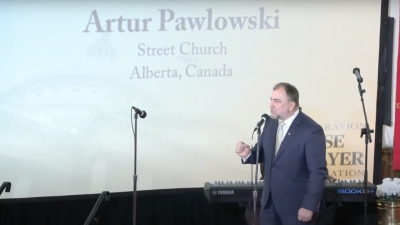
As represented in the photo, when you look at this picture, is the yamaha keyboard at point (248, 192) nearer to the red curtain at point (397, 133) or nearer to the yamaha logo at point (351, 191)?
the yamaha logo at point (351, 191)

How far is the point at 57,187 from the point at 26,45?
1210 mm

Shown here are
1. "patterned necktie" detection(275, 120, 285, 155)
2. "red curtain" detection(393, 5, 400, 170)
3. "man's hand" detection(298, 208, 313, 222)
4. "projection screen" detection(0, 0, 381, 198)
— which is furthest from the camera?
"red curtain" detection(393, 5, 400, 170)

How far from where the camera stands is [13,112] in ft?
16.4

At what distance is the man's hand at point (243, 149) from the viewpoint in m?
3.96

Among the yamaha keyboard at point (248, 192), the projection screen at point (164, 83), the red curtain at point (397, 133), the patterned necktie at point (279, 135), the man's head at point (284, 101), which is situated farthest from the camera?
the red curtain at point (397, 133)

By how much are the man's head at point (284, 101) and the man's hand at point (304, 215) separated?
604 mm

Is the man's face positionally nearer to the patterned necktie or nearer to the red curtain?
the patterned necktie

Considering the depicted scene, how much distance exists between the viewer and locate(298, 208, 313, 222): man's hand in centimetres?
373

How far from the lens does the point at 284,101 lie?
12.6ft

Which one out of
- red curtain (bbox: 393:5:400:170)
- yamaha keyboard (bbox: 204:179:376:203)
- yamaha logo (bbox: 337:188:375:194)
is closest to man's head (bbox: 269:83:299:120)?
yamaha keyboard (bbox: 204:179:376:203)

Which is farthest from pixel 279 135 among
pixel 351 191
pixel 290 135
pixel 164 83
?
Result: pixel 164 83

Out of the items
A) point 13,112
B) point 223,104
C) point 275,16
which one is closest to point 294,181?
point 223,104

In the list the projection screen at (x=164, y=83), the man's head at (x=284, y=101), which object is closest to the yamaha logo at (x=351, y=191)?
the projection screen at (x=164, y=83)

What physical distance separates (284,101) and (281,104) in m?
0.03
